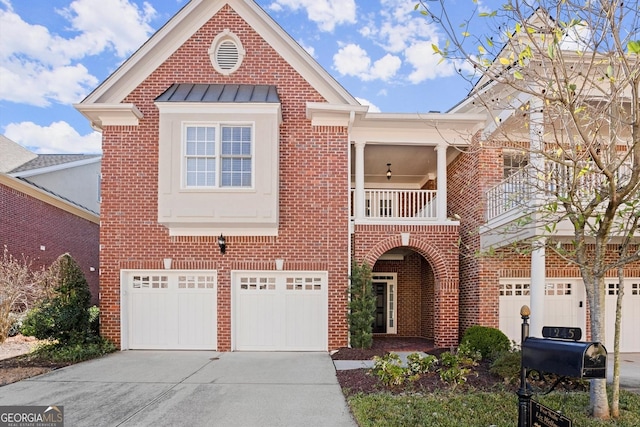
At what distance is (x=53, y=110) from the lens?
19.0 metres

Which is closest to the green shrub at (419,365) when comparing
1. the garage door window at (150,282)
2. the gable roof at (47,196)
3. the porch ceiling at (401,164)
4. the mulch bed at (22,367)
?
the porch ceiling at (401,164)

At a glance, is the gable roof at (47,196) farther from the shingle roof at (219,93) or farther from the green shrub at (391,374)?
the green shrub at (391,374)

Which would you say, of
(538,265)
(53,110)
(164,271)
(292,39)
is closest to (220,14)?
(292,39)

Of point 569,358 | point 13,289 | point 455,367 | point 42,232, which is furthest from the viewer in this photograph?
point 42,232

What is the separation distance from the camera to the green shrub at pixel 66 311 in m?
9.46

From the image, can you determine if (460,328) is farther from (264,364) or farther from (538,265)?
(264,364)

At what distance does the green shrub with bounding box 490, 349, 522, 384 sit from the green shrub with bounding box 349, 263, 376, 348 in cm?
324

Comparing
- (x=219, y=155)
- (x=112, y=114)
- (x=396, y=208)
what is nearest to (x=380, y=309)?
(x=396, y=208)

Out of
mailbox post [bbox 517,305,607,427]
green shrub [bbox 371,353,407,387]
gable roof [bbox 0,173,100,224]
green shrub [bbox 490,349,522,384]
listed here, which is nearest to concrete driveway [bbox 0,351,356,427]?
green shrub [bbox 371,353,407,387]

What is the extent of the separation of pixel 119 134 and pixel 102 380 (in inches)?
228

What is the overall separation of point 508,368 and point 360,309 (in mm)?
3708

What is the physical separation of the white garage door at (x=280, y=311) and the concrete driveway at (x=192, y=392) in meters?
0.95

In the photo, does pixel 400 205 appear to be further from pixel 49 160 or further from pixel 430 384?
pixel 49 160

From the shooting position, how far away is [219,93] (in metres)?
10.3
